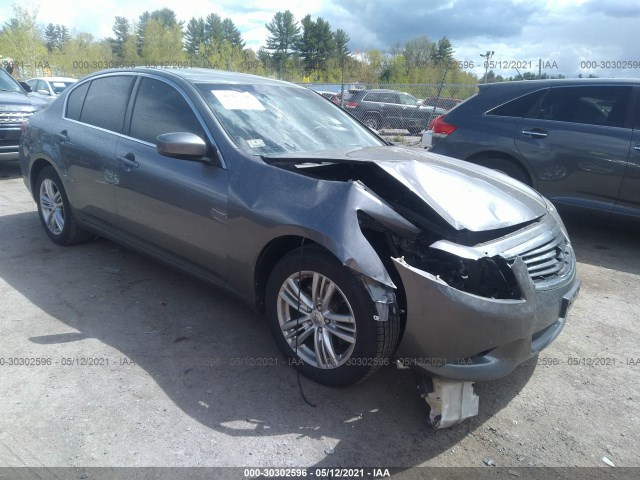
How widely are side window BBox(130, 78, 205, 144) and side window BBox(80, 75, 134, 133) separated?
203 mm

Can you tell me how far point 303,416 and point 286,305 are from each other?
645mm

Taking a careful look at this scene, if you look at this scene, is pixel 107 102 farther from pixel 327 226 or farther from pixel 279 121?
pixel 327 226

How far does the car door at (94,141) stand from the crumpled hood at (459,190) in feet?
5.85

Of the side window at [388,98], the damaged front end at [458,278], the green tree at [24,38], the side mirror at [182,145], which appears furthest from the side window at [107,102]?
the green tree at [24,38]

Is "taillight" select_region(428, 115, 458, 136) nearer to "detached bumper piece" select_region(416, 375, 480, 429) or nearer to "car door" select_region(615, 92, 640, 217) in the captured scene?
"car door" select_region(615, 92, 640, 217)

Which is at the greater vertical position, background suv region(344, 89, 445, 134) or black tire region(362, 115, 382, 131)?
background suv region(344, 89, 445, 134)

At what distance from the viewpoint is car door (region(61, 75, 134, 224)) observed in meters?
4.09

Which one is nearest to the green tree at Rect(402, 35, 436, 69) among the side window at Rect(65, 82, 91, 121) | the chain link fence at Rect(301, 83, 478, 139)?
the chain link fence at Rect(301, 83, 478, 139)

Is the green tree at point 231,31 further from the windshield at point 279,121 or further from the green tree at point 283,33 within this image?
the windshield at point 279,121

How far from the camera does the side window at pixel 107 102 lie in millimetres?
4133

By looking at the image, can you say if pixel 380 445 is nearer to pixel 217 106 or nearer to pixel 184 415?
pixel 184 415

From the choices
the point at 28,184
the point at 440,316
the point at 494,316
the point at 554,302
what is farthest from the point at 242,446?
the point at 28,184

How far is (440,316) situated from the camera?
2.38 meters

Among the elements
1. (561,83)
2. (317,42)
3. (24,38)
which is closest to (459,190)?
(561,83)
